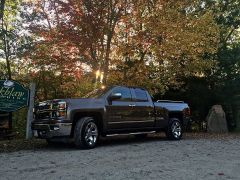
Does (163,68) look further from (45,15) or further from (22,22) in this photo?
(22,22)

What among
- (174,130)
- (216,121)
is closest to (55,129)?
(174,130)

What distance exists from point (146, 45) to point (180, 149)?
624 cm

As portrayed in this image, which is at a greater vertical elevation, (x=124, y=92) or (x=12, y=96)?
(x=124, y=92)

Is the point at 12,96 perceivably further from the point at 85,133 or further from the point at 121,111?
the point at 121,111

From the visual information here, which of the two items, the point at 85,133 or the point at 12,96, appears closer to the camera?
the point at 85,133

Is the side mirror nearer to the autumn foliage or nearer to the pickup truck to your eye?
the pickup truck

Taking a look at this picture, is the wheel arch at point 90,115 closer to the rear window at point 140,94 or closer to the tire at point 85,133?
the tire at point 85,133

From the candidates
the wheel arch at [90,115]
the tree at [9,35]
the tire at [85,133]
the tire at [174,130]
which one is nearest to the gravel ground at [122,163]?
the tire at [85,133]

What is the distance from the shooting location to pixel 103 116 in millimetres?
11625

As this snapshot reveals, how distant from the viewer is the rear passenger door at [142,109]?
1294 centimetres

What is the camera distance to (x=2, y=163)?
8.52 m

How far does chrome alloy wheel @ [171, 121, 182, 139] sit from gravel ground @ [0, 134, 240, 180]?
2.99 meters

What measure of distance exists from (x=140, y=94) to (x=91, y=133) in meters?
2.88

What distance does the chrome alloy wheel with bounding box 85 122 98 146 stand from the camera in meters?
11.0
